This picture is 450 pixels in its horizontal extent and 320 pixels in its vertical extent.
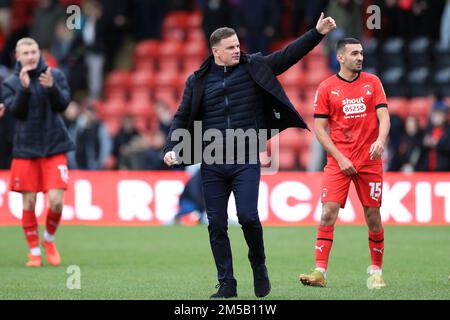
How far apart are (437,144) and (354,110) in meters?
10.3

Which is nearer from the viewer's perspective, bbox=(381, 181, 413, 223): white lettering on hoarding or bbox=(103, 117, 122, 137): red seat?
bbox=(381, 181, 413, 223): white lettering on hoarding

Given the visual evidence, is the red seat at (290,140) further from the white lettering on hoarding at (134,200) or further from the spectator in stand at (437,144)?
the white lettering on hoarding at (134,200)

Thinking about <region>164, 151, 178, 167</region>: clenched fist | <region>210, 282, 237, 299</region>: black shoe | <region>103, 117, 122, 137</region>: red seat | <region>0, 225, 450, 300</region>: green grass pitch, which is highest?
<region>103, 117, 122, 137</region>: red seat

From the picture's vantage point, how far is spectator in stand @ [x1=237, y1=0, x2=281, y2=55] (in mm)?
25594

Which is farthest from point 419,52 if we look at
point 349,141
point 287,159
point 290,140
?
point 349,141

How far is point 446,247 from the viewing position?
642 inches

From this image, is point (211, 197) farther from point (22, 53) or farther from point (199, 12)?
point (199, 12)

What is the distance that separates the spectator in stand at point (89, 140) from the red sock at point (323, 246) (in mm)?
12984

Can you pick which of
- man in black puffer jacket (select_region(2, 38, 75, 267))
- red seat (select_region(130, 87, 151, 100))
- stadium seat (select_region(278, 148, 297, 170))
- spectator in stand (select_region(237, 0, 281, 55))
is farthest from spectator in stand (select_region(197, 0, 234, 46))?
man in black puffer jacket (select_region(2, 38, 75, 267))

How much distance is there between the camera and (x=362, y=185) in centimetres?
1174

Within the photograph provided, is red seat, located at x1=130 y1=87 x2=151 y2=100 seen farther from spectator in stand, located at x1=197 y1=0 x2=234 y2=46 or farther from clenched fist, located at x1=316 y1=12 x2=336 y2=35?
clenched fist, located at x1=316 y1=12 x2=336 y2=35

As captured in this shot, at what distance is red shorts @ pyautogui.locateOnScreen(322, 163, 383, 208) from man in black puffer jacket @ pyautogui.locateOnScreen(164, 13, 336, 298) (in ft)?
3.63

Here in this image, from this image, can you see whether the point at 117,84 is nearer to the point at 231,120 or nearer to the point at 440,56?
the point at 440,56
